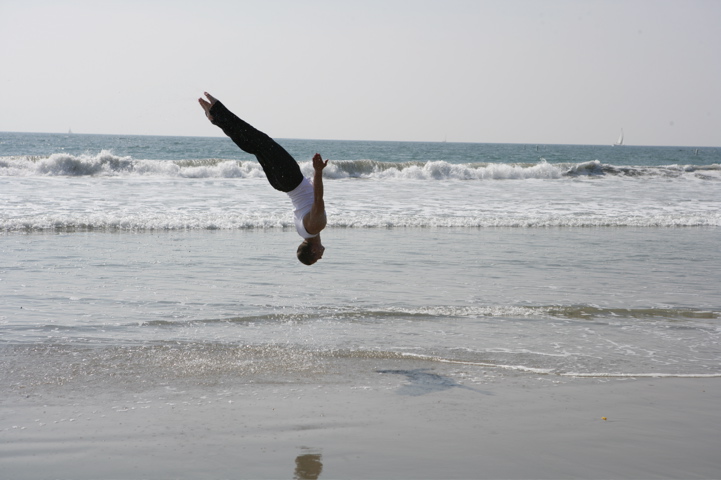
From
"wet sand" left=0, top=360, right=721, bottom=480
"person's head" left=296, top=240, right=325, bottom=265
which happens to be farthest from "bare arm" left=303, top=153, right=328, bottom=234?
"wet sand" left=0, top=360, right=721, bottom=480

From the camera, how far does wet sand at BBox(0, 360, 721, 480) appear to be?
4.36 metres

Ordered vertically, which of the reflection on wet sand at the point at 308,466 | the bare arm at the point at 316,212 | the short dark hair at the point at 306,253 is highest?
the bare arm at the point at 316,212

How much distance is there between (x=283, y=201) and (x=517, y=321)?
1488cm

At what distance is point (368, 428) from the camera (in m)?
5.01

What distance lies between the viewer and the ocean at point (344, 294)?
262 inches

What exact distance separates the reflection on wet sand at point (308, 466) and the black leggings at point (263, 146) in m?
3.61

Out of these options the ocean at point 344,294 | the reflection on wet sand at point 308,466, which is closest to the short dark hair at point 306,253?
the ocean at point 344,294

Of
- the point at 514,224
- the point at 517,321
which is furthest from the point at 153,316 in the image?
the point at 514,224

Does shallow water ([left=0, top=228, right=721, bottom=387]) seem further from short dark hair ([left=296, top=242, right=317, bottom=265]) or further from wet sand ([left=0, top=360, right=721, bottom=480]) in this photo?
short dark hair ([left=296, top=242, right=317, bottom=265])

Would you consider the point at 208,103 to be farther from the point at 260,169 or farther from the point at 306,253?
the point at 260,169

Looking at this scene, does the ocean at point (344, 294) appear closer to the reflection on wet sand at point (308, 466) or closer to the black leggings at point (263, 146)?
the reflection on wet sand at point (308, 466)

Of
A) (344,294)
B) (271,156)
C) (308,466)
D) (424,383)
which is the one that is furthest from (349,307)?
(308,466)

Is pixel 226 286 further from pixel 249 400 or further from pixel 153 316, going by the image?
pixel 249 400

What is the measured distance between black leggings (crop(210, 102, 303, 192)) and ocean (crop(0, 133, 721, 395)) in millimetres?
1707
